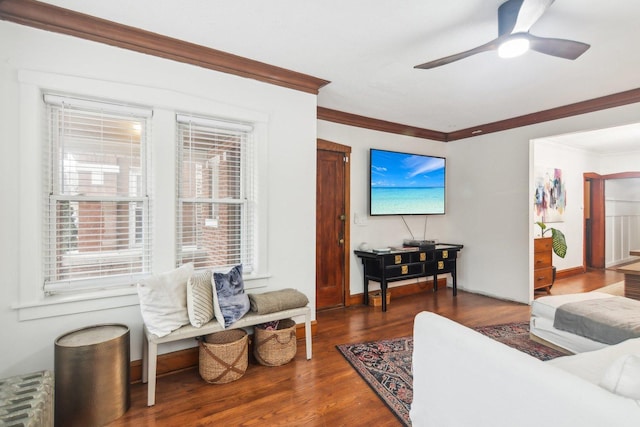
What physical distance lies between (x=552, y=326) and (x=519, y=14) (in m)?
2.46

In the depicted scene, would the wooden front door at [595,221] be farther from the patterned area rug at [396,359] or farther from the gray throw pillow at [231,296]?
the gray throw pillow at [231,296]

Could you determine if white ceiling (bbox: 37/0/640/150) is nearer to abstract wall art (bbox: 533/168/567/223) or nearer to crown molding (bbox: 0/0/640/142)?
crown molding (bbox: 0/0/640/142)

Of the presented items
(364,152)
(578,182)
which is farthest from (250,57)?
(578,182)

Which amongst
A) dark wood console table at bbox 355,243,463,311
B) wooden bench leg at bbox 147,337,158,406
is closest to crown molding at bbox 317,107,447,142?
dark wood console table at bbox 355,243,463,311

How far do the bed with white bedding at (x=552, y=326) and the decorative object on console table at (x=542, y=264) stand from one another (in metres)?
1.67

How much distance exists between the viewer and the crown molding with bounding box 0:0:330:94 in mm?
2025

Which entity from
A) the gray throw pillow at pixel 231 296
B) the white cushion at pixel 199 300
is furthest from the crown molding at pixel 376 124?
the white cushion at pixel 199 300

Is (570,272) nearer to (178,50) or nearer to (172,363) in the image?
(172,363)

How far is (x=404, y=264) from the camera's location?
421 centimetres

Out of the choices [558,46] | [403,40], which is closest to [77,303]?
[403,40]

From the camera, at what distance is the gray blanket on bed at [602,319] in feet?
7.37

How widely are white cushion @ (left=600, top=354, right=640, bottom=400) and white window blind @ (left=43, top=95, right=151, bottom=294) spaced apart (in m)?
2.69

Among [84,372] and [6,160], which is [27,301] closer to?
[84,372]

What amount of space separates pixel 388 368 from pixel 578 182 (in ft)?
20.8
